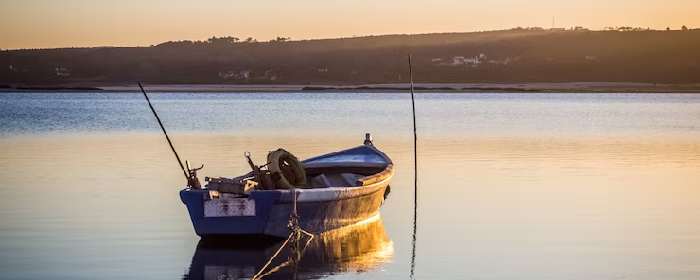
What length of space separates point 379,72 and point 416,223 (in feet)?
367

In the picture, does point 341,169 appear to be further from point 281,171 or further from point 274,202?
point 274,202

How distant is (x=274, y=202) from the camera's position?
47.7ft

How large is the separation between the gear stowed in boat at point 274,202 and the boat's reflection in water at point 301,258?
161 mm

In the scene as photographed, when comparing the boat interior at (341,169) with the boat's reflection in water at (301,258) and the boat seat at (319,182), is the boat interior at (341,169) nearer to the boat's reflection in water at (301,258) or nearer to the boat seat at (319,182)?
the boat seat at (319,182)

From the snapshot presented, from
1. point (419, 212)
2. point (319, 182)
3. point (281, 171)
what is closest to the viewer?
point (281, 171)

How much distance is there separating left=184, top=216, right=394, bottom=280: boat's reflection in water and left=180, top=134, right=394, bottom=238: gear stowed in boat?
0.16 metres

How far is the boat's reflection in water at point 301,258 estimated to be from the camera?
13492 mm

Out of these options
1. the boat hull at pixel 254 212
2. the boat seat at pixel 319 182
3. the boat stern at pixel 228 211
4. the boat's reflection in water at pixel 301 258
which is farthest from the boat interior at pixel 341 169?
the boat stern at pixel 228 211

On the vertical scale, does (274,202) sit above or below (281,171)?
below

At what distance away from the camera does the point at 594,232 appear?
16.3m

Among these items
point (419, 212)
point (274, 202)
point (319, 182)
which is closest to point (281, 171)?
point (319, 182)

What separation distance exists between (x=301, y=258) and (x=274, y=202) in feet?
2.27

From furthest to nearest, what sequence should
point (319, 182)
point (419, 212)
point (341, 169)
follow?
point (341, 169) < point (419, 212) < point (319, 182)

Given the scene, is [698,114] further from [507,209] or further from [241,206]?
[241,206]
